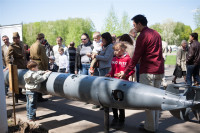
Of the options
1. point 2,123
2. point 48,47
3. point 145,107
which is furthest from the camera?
point 48,47

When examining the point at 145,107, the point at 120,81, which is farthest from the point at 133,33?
the point at 145,107

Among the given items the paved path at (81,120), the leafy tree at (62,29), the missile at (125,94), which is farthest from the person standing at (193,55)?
the leafy tree at (62,29)

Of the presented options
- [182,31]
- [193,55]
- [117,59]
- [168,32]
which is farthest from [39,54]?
[182,31]

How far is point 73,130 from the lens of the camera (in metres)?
4.13

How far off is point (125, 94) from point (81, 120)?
1.85m

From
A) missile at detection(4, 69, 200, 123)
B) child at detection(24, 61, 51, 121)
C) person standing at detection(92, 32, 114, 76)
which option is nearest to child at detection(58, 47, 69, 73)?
person standing at detection(92, 32, 114, 76)

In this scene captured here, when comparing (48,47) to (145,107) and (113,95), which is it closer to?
(113,95)

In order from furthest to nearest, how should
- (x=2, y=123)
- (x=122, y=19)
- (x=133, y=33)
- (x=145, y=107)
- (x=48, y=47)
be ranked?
(x=122, y=19), (x=48, y=47), (x=133, y=33), (x=2, y=123), (x=145, y=107)

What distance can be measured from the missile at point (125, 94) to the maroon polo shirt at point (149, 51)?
477mm

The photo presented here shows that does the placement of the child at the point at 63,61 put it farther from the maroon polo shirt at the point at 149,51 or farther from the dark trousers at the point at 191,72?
the maroon polo shirt at the point at 149,51

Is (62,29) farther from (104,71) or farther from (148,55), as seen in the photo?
(148,55)

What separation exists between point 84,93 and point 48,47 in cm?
377

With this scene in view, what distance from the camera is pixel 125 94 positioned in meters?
3.25

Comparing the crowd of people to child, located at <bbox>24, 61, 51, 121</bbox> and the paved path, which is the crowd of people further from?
the paved path
